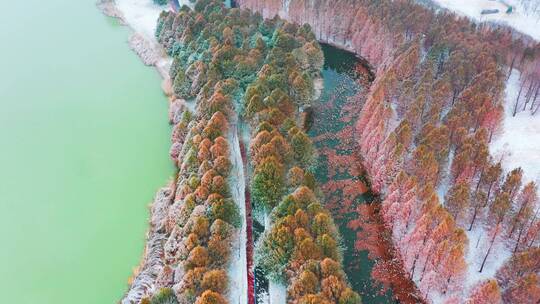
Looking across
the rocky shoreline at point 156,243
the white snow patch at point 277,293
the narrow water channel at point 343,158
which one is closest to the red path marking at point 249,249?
the white snow patch at point 277,293

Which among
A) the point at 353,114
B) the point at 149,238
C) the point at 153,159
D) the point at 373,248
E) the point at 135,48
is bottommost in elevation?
the point at 373,248

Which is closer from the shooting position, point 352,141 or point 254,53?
point 352,141

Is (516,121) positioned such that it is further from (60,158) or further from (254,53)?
(60,158)

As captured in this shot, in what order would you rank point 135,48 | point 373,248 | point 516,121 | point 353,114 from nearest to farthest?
point 373,248 < point 516,121 < point 353,114 < point 135,48

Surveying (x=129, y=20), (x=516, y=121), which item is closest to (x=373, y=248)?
(x=516, y=121)

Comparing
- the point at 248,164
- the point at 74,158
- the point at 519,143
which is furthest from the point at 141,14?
the point at 519,143

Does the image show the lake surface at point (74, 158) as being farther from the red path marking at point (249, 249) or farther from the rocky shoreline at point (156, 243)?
the red path marking at point (249, 249)

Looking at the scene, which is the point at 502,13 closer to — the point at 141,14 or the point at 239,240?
the point at 141,14
